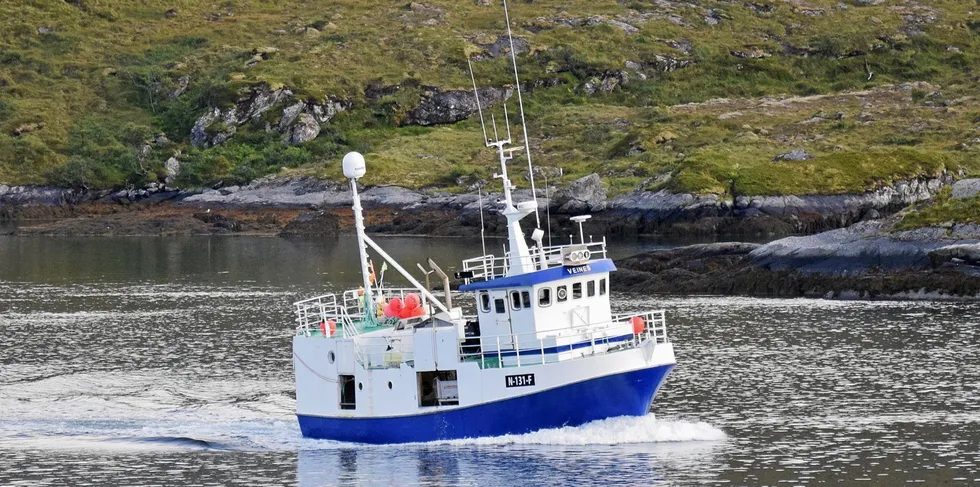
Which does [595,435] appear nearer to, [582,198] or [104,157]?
[582,198]

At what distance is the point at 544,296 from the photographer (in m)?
36.4

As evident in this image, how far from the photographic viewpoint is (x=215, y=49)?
193m

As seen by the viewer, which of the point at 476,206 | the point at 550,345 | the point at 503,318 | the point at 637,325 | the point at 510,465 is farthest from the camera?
the point at 476,206

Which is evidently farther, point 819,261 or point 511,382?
point 819,261

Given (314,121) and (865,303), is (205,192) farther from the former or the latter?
(865,303)

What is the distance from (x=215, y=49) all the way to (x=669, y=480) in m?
168

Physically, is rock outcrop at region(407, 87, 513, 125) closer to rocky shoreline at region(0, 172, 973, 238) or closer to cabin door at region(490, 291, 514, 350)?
rocky shoreline at region(0, 172, 973, 238)

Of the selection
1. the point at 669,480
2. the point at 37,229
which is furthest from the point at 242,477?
the point at 37,229

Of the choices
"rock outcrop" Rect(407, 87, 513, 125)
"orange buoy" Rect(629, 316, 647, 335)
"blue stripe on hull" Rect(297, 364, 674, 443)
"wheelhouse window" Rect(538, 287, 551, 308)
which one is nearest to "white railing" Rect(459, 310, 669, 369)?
"orange buoy" Rect(629, 316, 647, 335)

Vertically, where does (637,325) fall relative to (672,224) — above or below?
below

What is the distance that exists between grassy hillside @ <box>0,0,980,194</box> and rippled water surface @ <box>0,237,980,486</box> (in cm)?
5391

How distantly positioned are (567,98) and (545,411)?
459 feet

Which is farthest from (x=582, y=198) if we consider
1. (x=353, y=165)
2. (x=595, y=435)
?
(x=595, y=435)

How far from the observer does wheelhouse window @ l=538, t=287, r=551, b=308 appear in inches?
1428
